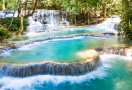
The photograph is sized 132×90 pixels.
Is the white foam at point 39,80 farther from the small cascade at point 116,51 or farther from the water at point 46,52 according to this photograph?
the small cascade at point 116,51

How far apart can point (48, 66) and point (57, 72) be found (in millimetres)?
418

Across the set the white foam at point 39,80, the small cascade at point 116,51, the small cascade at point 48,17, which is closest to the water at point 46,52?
the small cascade at point 116,51

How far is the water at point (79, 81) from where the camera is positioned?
324 inches

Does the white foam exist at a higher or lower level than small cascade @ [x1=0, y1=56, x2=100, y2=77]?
lower

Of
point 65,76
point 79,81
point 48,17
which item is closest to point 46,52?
point 65,76

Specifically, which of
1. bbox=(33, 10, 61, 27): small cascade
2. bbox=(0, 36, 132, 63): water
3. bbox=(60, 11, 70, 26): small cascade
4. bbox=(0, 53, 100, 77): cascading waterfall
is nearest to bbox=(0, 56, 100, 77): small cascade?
bbox=(0, 53, 100, 77): cascading waterfall

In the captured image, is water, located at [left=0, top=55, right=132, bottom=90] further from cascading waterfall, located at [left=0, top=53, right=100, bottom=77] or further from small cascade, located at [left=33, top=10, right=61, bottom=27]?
small cascade, located at [left=33, top=10, right=61, bottom=27]

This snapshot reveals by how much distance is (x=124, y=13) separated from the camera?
14.4 meters

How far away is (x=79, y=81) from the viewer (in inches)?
341

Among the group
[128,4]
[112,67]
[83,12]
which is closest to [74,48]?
[112,67]

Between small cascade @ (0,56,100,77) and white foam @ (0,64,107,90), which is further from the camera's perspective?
small cascade @ (0,56,100,77)

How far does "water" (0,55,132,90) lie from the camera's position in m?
8.22

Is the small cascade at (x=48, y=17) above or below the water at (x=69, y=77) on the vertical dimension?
above

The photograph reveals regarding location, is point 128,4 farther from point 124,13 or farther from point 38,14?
point 38,14
